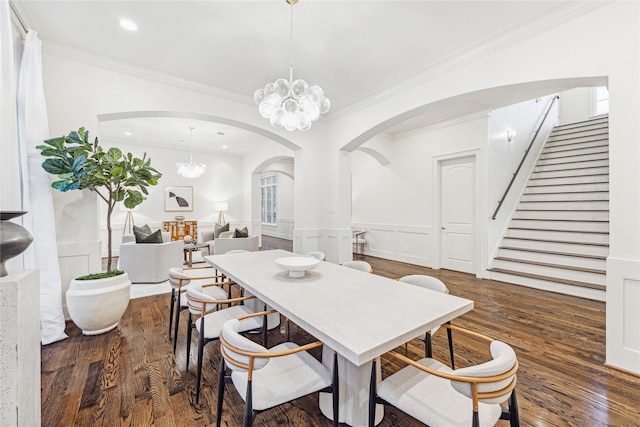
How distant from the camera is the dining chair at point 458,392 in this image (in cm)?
98

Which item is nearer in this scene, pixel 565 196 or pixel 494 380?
pixel 494 380

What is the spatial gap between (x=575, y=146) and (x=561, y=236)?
2.73m

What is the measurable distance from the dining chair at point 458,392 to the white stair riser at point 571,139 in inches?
283

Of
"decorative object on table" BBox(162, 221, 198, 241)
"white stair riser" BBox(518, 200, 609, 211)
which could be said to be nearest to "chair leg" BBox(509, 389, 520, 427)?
"white stair riser" BBox(518, 200, 609, 211)

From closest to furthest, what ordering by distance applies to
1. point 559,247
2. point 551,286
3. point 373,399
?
point 373,399, point 551,286, point 559,247

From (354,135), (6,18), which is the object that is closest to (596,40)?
(354,135)

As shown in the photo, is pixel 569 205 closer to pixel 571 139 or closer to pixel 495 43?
pixel 571 139

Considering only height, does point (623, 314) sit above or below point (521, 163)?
Result: below

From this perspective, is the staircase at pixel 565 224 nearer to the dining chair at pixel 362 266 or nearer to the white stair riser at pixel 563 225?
the white stair riser at pixel 563 225

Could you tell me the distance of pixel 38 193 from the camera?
99.9 inches

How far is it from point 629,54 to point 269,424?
3.65 m

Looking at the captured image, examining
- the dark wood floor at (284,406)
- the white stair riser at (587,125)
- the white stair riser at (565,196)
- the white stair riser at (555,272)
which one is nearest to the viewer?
the dark wood floor at (284,406)

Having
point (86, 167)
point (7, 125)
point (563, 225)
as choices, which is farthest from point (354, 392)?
point (563, 225)

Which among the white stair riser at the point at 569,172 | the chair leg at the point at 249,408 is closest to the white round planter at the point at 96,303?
the chair leg at the point at 249,408
